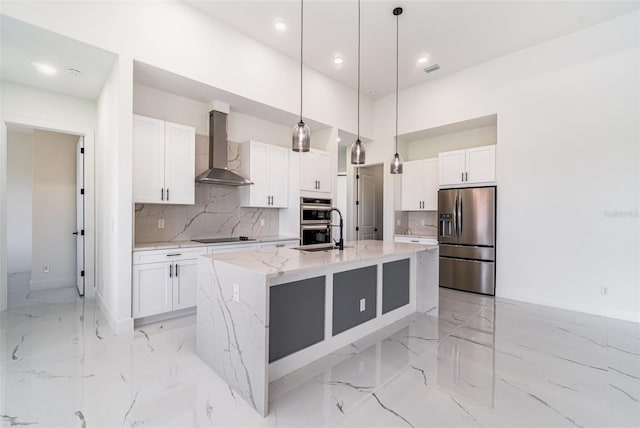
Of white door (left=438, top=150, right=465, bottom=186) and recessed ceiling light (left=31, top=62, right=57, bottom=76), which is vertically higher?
recessed ceiling light (left=31, top=62, right=57, bottom=76)

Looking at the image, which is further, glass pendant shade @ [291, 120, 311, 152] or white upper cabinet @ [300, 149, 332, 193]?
white upper cabinet @ [300, 149, 332, 193]

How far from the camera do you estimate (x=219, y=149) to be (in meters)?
4.22

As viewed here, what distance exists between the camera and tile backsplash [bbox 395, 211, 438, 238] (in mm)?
5941

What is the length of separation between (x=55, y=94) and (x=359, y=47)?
422 centimetres

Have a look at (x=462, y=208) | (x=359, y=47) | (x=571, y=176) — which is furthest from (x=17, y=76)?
(x=571, y=176)

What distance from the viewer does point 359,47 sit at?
4.32m

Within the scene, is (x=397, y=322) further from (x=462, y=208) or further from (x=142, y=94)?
(x=142, y=94)

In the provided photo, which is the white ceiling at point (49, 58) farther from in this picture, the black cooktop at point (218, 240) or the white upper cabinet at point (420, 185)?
the white upper cabinet at point (420, 185)

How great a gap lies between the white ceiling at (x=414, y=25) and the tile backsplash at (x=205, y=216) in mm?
1798

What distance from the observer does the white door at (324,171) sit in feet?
17.5

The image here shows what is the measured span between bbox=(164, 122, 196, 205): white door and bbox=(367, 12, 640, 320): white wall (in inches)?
175

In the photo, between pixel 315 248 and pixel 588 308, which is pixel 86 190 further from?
pixel 588 308

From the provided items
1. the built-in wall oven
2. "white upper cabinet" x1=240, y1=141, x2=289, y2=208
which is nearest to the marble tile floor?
"white upper cabinet" x1=240, y1=141, x2=289, y2=208

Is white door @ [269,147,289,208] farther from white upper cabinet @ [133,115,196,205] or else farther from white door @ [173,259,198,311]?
white door @ [173,259,198,311]
